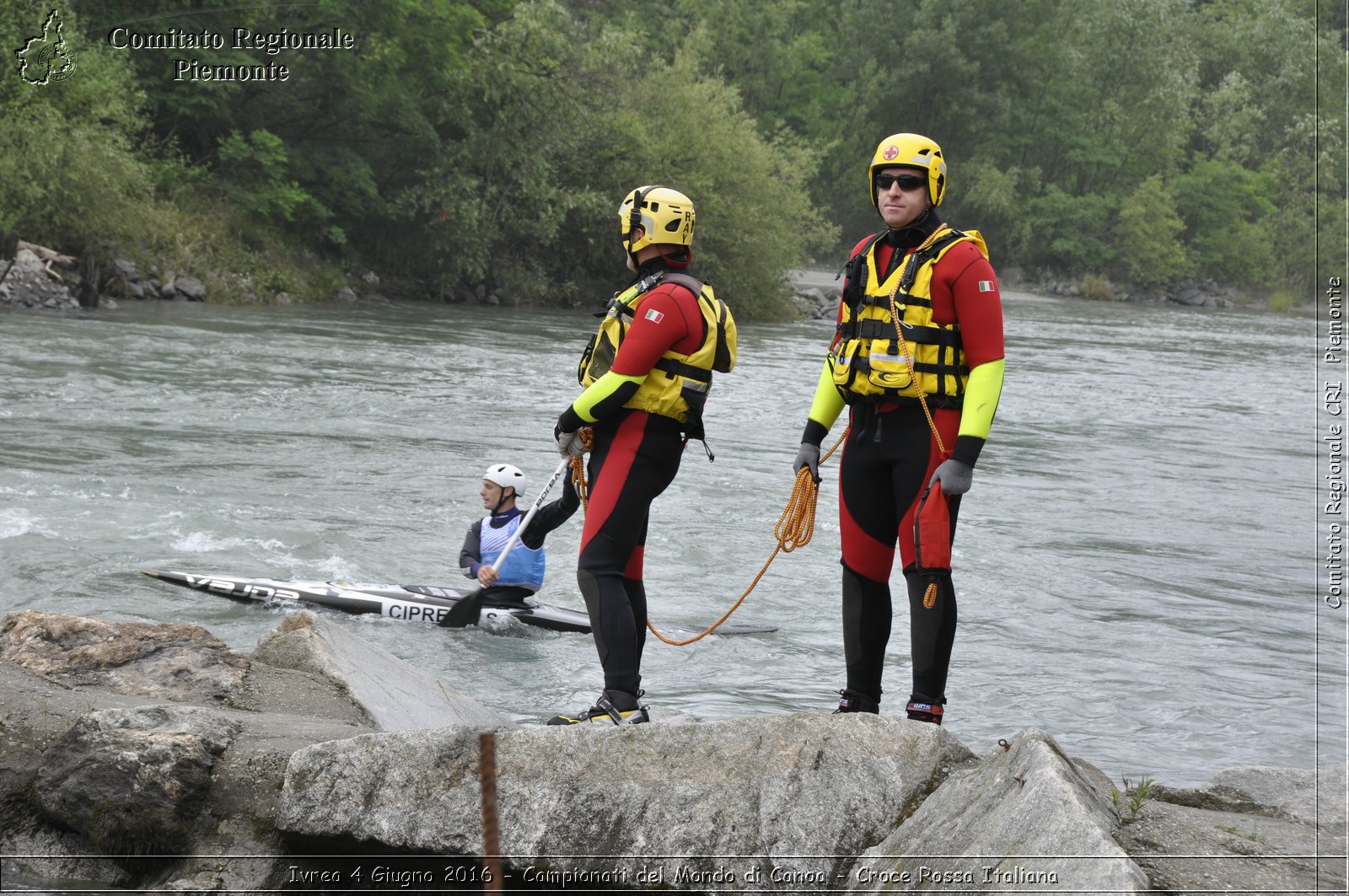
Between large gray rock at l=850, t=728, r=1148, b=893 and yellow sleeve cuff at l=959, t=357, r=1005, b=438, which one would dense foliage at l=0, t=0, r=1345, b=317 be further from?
large gray rock at l=850, t=728, r=1148, b=893

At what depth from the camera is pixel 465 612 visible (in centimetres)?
743

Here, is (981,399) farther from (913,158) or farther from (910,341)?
(913,158)

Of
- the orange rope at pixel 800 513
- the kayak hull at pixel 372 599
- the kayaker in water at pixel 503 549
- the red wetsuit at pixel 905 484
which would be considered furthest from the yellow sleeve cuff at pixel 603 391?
the kayak hull at pixel 372 599

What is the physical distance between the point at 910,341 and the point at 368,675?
2358 millimetres

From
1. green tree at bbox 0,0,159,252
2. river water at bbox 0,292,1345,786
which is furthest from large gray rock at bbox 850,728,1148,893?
green tree at bbox 0,0,159,252

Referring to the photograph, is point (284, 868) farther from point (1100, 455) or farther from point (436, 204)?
point (436, 204)

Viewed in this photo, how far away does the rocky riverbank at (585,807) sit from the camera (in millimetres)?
3090

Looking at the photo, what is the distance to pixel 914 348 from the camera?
4090 mm

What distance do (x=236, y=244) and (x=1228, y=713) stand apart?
79.2 ft

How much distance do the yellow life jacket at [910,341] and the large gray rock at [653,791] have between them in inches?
42.0

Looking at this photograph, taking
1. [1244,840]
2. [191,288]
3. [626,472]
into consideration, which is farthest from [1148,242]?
[1244,840]

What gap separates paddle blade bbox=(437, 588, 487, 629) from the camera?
290 inches

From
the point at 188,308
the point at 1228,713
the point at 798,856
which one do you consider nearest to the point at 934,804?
the point at 798,856

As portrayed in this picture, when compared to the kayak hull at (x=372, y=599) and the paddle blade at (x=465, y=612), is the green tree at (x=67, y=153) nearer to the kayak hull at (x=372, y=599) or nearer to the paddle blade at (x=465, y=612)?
the kayak hull at (x=372, y=599)
